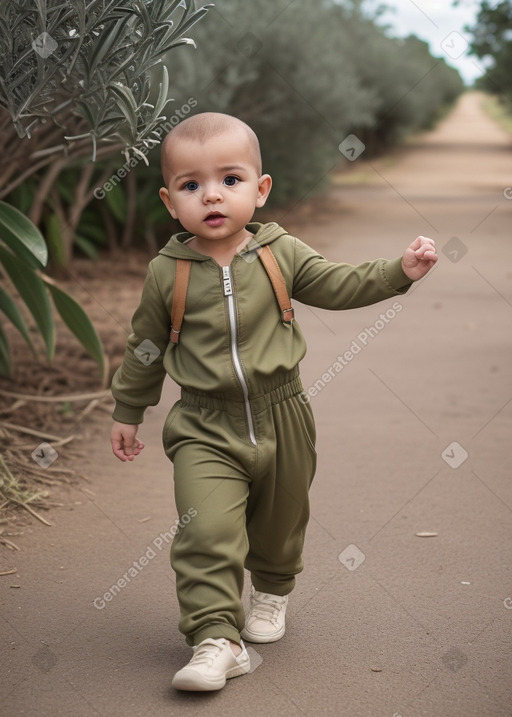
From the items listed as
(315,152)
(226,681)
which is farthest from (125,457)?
(315,152)

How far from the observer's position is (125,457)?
285cm

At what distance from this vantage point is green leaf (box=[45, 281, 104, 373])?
15.4 feet

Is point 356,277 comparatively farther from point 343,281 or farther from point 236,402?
point 236,402

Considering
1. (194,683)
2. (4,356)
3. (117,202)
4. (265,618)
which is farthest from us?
(117,202)

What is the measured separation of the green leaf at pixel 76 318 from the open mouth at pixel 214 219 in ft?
7.19

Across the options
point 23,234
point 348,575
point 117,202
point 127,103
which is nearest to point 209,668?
point 348,575

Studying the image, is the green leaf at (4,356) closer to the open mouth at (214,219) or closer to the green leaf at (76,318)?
the green leaf at (76,318)

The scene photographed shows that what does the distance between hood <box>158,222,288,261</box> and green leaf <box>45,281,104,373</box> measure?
2029mm

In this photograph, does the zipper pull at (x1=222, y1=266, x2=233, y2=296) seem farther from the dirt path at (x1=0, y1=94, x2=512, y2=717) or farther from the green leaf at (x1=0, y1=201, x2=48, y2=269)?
the green leaf at (x1=0, y1=201, x2=48, y2=269)

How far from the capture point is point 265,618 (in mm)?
2846

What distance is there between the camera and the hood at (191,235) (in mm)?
2635

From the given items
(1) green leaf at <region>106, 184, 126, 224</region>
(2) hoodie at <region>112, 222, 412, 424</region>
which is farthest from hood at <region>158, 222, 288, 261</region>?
(1) green leaf at <region>106, 184, 126, 224</region>

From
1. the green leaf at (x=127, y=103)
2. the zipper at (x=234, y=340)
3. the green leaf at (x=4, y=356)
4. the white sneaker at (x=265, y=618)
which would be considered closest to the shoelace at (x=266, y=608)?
the white sneaker at (x=265, y=618)

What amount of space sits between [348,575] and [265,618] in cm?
52
